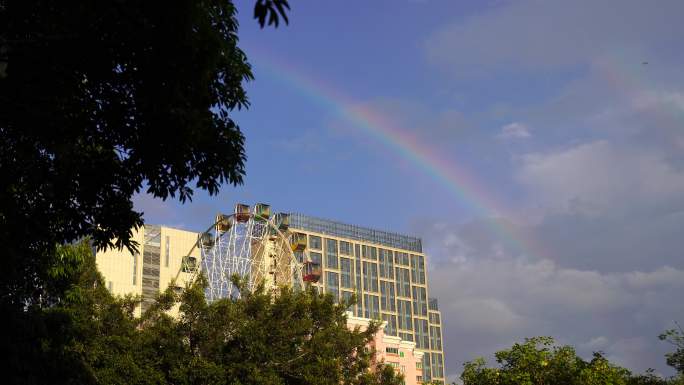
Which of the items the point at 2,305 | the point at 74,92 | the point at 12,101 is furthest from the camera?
the point at 2,305

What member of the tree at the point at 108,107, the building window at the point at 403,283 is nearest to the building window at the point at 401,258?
the building window at the point at 403,283

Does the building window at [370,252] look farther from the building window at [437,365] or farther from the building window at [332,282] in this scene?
the building window at [437,365]

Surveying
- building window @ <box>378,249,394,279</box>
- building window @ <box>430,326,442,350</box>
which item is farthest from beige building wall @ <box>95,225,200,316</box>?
building window @ <box>430,326,442,350</box>

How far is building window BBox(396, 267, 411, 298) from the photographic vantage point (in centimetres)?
16962

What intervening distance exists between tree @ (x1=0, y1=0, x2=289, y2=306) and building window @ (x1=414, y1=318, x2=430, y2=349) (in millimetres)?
155391

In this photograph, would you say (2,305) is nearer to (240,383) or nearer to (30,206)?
(240,383)

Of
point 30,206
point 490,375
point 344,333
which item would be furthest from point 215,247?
point 30,206

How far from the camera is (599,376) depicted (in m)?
35.6

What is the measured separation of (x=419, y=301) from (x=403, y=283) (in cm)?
523

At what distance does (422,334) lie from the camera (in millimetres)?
169625

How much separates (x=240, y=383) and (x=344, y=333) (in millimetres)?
7507

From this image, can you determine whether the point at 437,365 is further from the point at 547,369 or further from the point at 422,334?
the point at 547,369

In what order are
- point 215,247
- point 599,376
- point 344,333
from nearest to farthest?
point 599,376, point 344,333, point 215,247

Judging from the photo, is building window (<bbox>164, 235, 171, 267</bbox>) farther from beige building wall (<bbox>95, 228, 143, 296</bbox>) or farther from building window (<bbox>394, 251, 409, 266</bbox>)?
building window (<bbox>394, 251, 409, 266</bbox>)
